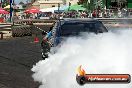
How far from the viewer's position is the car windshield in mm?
11406

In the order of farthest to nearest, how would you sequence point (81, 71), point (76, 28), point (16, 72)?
point (16, 72) < point (76, 28) < point (81, 71)

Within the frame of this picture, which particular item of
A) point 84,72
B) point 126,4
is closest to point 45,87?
point 84,72

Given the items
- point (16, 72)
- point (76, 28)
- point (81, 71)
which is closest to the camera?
point (81, 71)

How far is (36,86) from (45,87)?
1291 mm

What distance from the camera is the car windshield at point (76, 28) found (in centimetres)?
1141

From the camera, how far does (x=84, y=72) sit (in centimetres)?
591

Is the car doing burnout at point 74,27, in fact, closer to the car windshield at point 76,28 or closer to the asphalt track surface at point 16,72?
the car windshield at point 76,28

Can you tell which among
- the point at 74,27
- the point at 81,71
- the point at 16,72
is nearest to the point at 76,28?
the point at 74,27

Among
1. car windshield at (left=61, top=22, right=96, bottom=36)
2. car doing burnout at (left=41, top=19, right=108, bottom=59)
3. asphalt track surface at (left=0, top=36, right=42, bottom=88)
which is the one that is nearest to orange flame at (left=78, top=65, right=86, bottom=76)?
asphalt track surface at (left=0, top=36, right=42, bottom=88)

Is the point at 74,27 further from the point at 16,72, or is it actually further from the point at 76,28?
the point at 16,72

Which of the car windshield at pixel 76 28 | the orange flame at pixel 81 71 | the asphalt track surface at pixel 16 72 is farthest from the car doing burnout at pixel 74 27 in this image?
the orange flame at pixel 81 71

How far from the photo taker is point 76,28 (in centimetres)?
1159

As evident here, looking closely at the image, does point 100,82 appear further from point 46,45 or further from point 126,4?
point 126,4

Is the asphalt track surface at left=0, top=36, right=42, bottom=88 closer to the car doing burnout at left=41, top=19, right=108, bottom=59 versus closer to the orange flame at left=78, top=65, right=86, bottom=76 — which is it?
the car doing burnout at left=41, top=19, right=108, bottom=59
